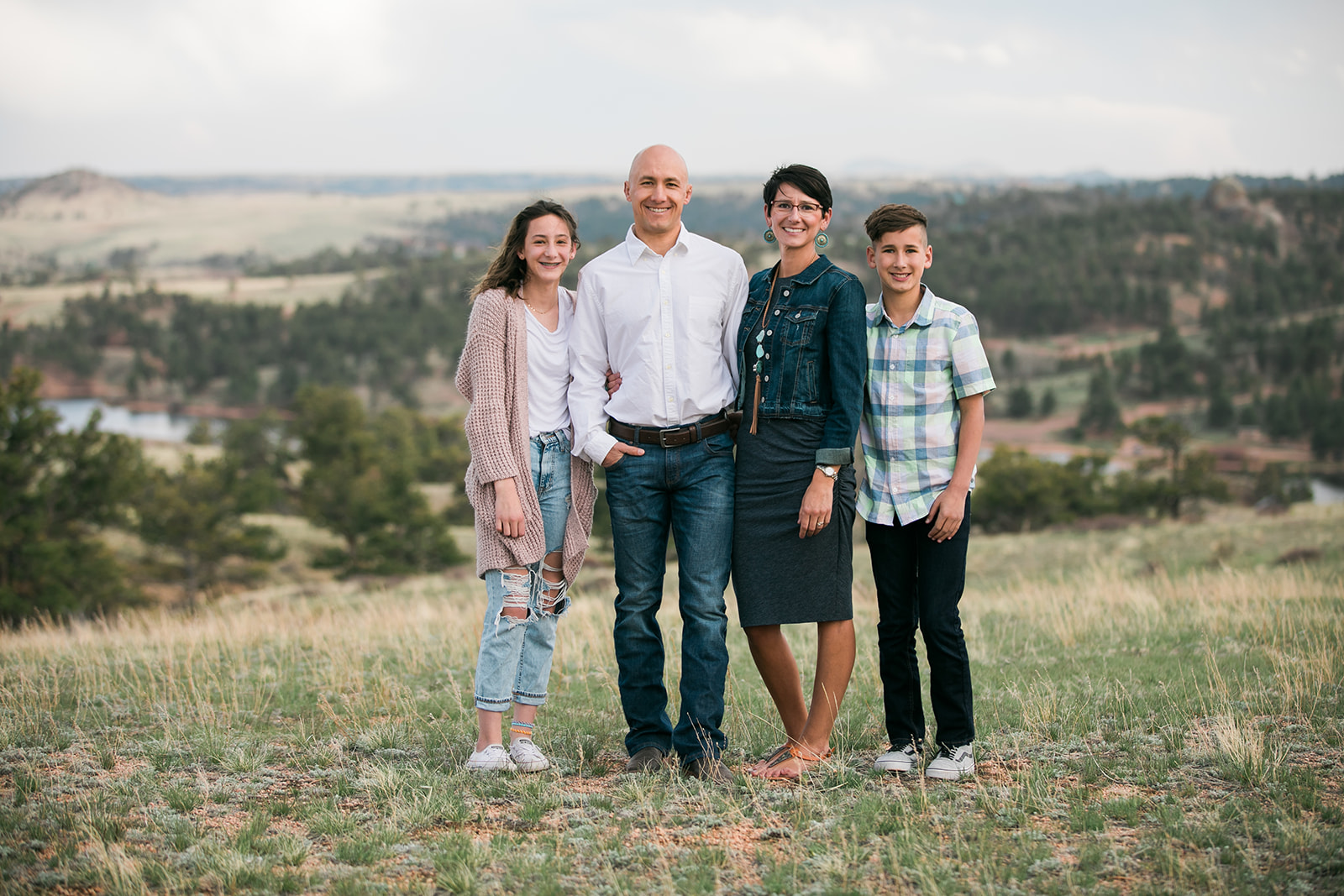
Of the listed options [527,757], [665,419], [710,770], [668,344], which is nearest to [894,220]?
[668,344]

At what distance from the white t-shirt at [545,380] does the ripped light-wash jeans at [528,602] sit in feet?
0.19

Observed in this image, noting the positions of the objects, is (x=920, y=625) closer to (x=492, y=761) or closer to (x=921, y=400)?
(x=921, y=400)

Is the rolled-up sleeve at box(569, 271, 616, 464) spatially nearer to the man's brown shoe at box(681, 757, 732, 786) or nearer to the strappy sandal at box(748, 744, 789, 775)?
the man's brown shoe at box(681, 757, 732, 786)

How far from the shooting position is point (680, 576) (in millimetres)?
4172

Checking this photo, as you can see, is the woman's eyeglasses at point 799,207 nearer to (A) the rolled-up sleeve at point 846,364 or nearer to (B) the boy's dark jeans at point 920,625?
(A) the rolled-up sleeve at point 846,364

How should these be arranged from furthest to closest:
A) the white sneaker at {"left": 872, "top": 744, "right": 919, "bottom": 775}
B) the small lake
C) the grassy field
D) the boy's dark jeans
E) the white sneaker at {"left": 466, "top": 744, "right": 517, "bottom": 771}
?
the small lake → the white sneaker at {"left": 466, "top": 744, "right": 517, "bottom": 771} → the white sneaker at {"left": 872, "top": 744, "right": 919, "bottom": 775} → the boy's dark jeans → the grassy field

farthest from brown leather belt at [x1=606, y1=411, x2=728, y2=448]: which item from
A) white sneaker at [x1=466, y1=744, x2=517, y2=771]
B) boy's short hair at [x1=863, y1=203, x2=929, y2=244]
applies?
white sneaker at [x1=466, y1=744, x2=517, y2=771]

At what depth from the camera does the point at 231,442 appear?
172ft

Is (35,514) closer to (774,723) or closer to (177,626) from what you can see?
(177,626)

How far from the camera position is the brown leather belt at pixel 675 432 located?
4.14 m

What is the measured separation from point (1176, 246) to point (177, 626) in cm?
14161

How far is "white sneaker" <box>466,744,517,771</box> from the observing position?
14.2ft

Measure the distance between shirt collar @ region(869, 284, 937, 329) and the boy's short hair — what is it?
0.24 m

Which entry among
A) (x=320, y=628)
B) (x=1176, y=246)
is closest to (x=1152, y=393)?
(x=1176, y=246)
